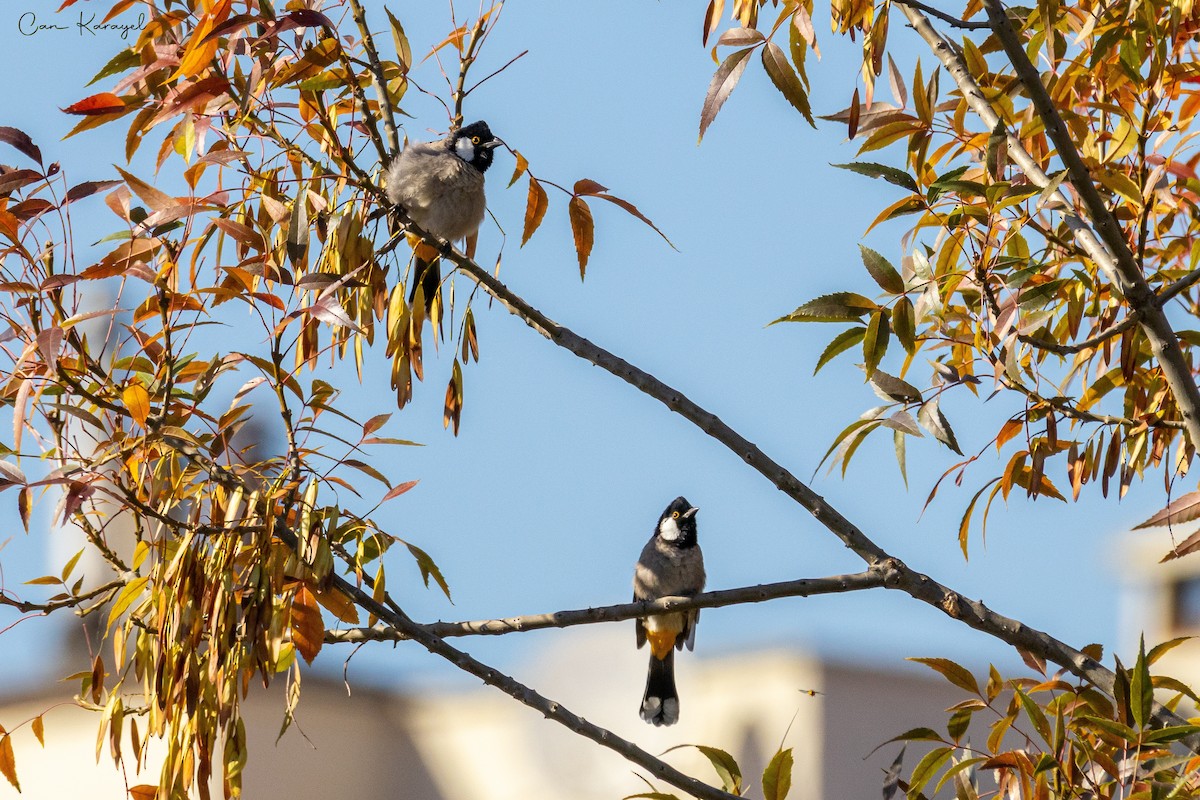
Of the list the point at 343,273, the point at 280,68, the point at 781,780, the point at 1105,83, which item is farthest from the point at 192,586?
the point at 1105,83

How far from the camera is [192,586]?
200 centimetres

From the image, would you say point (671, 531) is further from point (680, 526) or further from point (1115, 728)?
point (1115, 728)

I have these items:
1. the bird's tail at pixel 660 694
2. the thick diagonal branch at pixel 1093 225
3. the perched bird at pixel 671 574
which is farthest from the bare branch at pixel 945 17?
the bird's tail at pixel 660 694

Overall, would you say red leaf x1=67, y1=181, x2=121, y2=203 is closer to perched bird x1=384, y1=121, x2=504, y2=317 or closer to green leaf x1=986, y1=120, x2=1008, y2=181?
green leaf x1=986, y1=120, x2=1008, y2=181

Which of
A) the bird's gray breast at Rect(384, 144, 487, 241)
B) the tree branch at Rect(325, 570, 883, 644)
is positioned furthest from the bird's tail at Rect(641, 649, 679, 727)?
the tree branch at Rect(325, 570, 883, 644)

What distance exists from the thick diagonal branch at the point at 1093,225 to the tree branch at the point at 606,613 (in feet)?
1.87

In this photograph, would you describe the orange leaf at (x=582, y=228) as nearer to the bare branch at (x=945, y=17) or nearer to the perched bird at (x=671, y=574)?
the bare branch at (x=945, y=17)

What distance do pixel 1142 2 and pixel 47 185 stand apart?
172cm

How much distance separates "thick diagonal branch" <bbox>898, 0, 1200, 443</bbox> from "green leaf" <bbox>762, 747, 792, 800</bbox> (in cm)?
83

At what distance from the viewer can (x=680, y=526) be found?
5.92 metres

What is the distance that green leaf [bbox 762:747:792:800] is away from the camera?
2.12 m

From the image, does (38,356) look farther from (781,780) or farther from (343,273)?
(781,780)

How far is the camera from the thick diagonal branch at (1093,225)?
207 cm

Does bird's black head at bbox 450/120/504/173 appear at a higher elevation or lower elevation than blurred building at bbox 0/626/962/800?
higher
